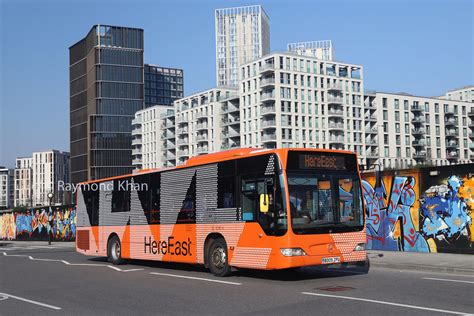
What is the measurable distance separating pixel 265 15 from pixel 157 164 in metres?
79.8

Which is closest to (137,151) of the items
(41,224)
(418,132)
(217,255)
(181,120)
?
(181,120)

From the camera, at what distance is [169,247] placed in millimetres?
16641

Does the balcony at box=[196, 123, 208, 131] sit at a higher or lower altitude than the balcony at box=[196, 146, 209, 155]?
higher

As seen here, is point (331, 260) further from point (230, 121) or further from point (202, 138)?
point (202, 138)

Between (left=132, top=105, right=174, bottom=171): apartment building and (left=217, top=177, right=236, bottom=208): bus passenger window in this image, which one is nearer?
(left=217, top=177, right=236, bottom=208): bus passenger window

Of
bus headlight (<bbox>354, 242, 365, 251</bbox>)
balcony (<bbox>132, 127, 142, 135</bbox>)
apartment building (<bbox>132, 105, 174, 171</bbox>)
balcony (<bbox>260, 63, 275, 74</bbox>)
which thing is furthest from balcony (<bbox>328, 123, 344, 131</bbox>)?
bus headlight (<bbox>354, 242, 365, 251</bbox>)

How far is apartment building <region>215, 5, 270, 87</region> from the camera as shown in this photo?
18750 centimetres

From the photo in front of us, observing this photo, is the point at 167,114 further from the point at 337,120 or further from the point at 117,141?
the point at 337,120

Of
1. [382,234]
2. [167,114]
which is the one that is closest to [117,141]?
[167,114]

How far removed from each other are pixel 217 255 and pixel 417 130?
11848 cm

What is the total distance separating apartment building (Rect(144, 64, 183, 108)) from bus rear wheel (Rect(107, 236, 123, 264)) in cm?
17141

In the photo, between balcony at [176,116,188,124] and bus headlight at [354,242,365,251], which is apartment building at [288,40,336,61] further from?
bus headlight at [354,242,365,251]

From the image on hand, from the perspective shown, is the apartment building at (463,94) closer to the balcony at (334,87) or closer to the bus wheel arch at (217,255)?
the balcony at (334,87)

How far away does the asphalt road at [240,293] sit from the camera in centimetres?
945
